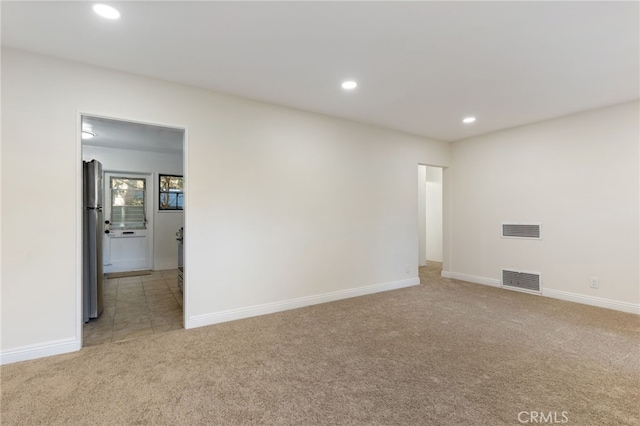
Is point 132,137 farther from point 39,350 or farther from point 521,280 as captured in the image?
point 521,280

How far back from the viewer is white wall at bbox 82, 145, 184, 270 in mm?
6211

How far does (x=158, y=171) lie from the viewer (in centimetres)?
666

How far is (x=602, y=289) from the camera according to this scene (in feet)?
12.6

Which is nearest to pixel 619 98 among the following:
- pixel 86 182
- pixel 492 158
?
pixel 492 158

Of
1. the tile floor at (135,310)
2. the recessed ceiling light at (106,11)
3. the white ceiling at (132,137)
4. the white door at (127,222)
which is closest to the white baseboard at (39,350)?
the tile floor at (135,310)

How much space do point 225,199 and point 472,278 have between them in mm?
4457

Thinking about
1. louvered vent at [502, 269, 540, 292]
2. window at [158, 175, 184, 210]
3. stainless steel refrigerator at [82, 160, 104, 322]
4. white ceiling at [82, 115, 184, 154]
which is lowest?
louvered vent at [502, 269, 540, 292]

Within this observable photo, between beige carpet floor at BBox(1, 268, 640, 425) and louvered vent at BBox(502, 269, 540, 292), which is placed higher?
louvered vent at BBox(502, 269, 540, 292)

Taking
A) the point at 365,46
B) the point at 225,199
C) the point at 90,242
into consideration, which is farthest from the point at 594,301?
the point at 90,242

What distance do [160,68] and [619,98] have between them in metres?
5.18

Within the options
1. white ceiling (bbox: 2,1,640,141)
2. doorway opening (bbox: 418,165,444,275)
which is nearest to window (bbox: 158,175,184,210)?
white ceiling (bbox: 2,1,640,141)

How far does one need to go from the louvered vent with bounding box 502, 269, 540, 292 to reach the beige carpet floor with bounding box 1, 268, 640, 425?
101 centimetres

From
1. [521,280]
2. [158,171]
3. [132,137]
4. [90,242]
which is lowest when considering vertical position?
[521,280]

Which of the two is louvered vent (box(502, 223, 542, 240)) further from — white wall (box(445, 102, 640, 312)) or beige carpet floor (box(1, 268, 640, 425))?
beige carpet floor (box(1, 268, 640, 425))
